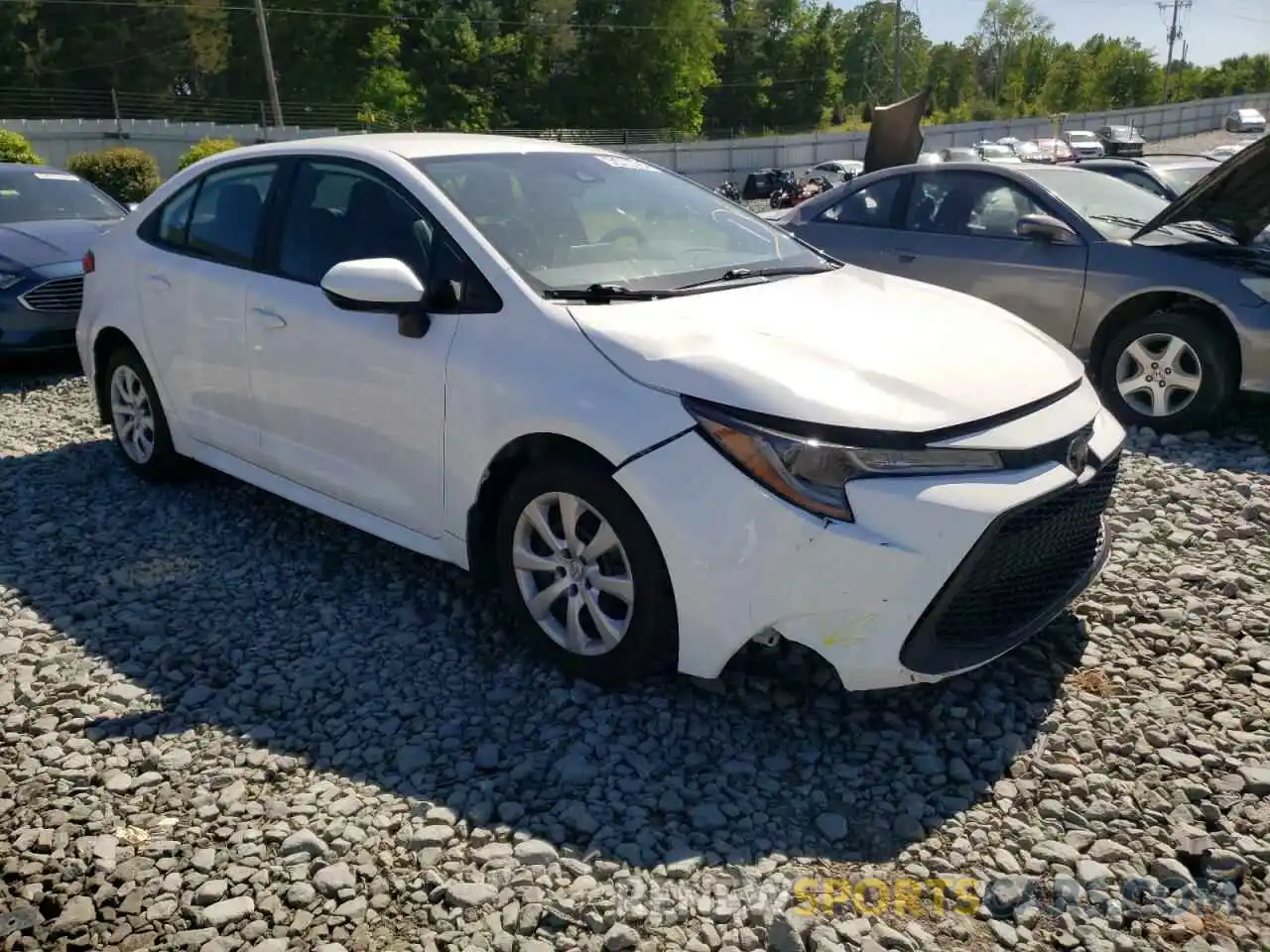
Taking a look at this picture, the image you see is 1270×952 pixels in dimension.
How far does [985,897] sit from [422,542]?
2.16 metres

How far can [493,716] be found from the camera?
134 inches

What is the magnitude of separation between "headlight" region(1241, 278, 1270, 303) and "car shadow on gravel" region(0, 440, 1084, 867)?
3.08m

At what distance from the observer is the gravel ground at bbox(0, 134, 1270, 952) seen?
255cm

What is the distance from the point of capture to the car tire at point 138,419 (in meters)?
5.25

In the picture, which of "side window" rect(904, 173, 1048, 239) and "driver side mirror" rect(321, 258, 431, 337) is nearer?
"driver side mirror" rect(321, 258, 431, 337)

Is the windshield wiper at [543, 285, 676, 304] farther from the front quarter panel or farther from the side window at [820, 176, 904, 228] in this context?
the side window at [820, 176, 904, 228]

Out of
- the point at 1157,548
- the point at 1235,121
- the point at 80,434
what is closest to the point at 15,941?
the point at 1157,548

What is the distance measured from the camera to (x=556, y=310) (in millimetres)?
3426

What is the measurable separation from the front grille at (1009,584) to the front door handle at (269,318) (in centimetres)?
Answer: 269

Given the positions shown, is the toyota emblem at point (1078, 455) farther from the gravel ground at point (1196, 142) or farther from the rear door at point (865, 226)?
the gravel ground at point (1196, 142)

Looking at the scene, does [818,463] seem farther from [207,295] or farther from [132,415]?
[132,415]

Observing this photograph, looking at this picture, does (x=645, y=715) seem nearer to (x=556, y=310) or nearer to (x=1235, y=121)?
(x=556, y=310)

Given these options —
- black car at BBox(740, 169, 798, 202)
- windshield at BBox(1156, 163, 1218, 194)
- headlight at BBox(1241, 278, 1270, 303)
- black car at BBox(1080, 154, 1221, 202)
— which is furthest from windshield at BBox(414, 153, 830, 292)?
black car at BBox(740, 169, 798, 202)

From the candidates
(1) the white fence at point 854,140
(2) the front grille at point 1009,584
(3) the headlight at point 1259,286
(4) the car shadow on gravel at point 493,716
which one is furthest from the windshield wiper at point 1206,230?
(1) the white fence at point 854,140
